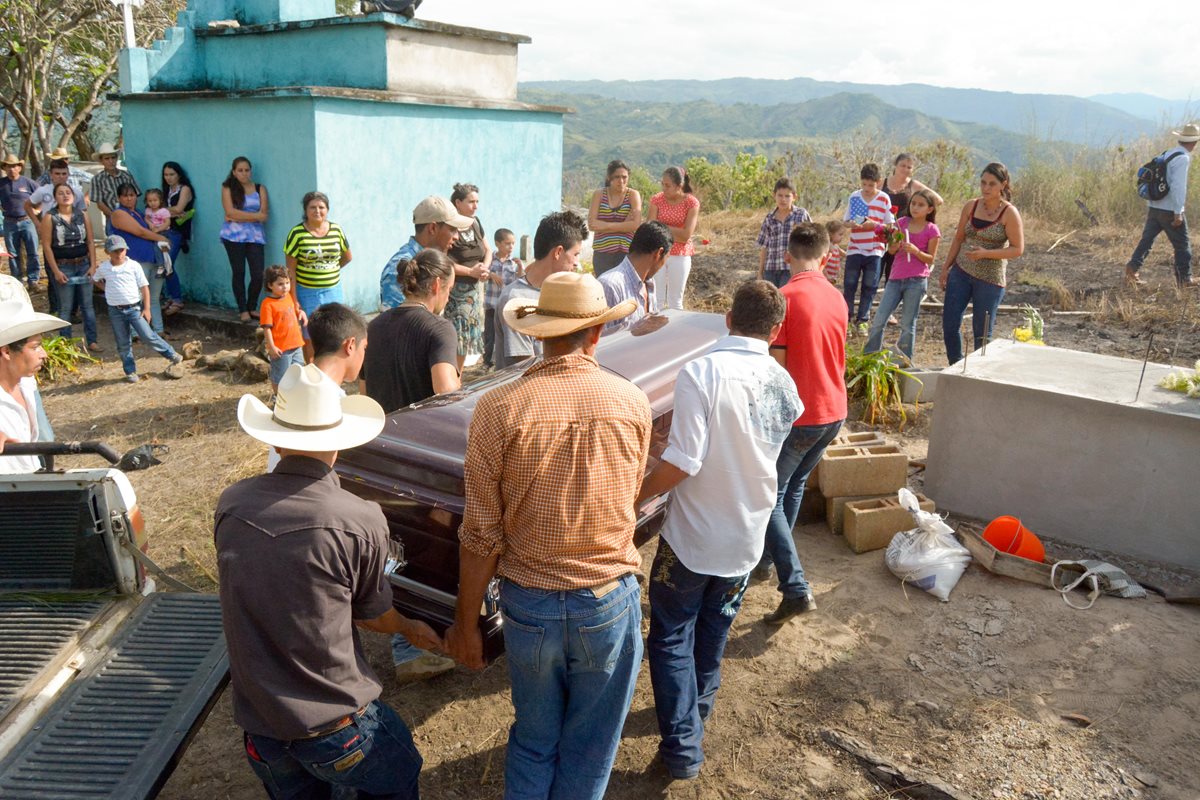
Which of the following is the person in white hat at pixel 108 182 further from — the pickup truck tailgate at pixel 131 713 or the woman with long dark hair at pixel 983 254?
the woman with long dark hair at pixel 983 254

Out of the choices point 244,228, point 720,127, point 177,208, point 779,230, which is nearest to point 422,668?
point 779,230

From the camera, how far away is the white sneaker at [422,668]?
3.74 meters

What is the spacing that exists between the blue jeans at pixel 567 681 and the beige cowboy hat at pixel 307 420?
64 cm

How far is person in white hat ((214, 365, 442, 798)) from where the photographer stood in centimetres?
213

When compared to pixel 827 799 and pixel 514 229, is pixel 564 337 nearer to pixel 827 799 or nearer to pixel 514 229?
pixel 827 799

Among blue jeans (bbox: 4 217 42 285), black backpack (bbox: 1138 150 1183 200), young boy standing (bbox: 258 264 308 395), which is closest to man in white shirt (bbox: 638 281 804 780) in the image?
young boy standing (bbox: 258 264 308 395)

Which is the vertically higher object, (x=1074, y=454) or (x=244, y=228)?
(x=244, y=228)

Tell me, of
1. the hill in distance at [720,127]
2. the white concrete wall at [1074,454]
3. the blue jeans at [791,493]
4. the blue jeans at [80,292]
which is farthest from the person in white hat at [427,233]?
the hill in distance at [720,127]

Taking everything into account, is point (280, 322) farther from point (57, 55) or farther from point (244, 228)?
point (57, 55)

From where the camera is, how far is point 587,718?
2.52 m

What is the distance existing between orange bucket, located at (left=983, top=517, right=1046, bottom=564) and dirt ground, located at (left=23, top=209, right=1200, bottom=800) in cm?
19

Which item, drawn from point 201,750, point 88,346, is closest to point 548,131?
point 88,346

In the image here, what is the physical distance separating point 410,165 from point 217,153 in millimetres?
2101

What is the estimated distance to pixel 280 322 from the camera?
6500 millimetres
